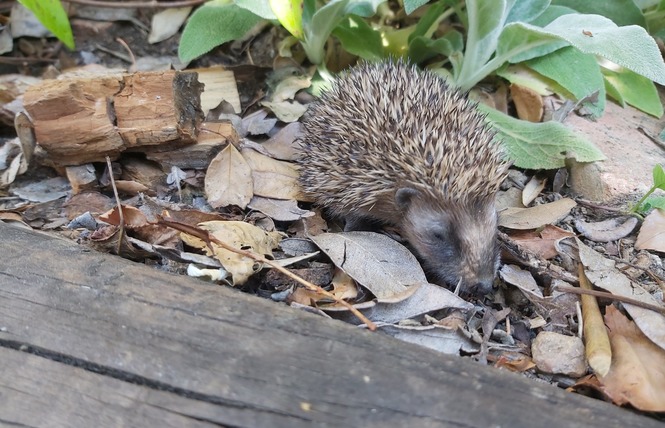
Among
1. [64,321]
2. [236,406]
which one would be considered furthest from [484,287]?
[64,321]

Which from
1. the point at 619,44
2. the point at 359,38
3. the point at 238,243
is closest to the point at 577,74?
the point at 619,44

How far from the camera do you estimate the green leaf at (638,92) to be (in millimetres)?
4660

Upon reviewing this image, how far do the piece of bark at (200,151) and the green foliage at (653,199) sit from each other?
2.41 m

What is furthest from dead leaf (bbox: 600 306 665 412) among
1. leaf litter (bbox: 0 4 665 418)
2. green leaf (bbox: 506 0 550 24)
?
green leaf (bbox: 506 0 550 24)

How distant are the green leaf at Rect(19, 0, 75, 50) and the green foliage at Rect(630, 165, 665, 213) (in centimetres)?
416

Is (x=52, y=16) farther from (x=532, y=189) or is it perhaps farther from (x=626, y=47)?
(x=626, y=47)

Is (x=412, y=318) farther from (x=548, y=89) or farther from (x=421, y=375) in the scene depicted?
(x=548, y=89)

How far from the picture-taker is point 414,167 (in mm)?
3703

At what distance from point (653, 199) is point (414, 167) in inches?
54.6

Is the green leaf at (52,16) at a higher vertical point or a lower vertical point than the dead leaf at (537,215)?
higher

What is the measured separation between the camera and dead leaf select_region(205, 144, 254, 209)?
3.77 metres

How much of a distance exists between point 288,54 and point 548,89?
194 centimetres

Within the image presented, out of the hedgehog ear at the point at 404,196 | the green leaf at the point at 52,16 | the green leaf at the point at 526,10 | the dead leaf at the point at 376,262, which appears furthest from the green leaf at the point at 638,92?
the green leaf at the point at 52,16

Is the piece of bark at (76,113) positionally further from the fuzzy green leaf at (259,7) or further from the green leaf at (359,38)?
the green leaf at (359,38)
